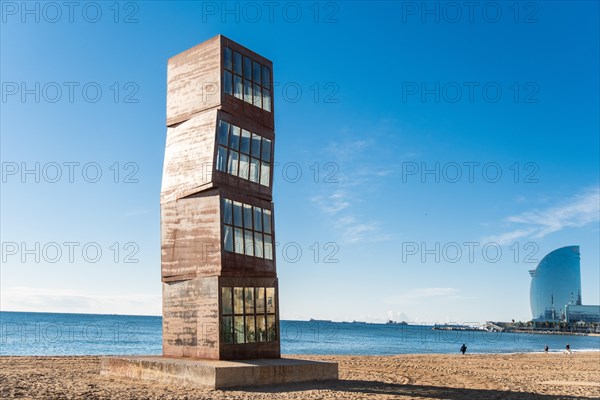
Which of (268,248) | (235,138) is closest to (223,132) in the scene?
(235,138)

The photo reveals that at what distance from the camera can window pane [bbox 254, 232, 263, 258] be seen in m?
18.8

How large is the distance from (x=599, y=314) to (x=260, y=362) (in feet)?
689

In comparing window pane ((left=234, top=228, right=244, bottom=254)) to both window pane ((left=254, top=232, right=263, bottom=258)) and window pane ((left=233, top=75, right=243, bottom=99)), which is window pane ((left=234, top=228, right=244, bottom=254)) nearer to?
window pane ((left=254, top=232, right=263, bottom=258))

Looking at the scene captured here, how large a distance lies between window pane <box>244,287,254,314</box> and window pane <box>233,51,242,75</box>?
686cm

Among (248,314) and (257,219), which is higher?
(257,219)

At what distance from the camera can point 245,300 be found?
18188 mm

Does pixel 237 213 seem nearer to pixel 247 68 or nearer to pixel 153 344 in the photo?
pixel 247 68

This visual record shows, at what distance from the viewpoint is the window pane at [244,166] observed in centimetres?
1884

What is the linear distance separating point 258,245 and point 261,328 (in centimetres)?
256

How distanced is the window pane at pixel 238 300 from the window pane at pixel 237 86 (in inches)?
238

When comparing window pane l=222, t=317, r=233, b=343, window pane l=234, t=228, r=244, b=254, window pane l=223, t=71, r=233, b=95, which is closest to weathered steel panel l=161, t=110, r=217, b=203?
window pane l=223, t=71, r=233, b=95

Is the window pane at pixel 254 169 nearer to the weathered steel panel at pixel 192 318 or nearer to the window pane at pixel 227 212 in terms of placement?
the window pane at pixel 227 212

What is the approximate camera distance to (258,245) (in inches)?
747

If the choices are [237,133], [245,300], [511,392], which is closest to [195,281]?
[245,300]
